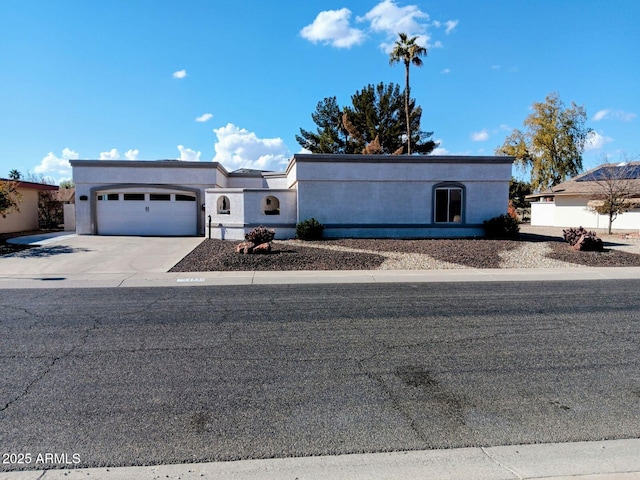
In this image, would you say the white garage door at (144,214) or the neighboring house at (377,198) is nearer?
the neighboring house at (377,198)

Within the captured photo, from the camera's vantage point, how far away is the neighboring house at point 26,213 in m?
24.4

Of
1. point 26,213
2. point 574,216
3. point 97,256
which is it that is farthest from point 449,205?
point 26,213

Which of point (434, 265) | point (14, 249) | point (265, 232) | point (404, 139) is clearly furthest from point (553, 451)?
point (404, 139)

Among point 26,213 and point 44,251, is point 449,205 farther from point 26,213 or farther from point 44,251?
point 26,213

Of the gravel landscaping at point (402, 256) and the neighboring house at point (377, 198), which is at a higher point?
the neighboring house at point (377, 198)

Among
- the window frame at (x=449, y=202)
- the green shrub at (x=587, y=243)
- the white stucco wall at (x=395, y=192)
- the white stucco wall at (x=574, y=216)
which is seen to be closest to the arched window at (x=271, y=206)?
the white stucco wall at (x=395, y=192)

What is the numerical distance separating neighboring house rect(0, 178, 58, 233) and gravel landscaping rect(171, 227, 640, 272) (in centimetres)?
1480

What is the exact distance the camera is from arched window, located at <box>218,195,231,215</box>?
69.8 feet

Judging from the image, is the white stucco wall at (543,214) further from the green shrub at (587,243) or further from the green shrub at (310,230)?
the green shrub at (310,230)

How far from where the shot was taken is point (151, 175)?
23.3 m

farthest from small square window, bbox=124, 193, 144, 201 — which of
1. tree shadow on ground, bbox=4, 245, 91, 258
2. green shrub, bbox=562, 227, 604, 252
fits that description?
green shrub, bbox=562, 227, 604, 252

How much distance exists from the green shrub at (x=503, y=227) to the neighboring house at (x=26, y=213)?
26.7m

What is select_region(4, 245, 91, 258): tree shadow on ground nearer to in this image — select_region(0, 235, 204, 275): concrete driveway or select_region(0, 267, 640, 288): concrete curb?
select_region(0, 235, 204, 275): concrete driveway

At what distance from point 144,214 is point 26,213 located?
9313 mm
